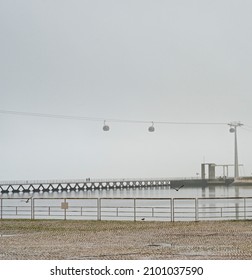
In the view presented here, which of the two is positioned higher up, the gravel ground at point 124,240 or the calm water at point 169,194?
the gravel ground at point 124,240

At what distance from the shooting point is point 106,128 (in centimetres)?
7612

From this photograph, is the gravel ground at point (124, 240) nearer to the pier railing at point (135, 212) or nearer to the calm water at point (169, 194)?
the pier railing at point (135, 212)

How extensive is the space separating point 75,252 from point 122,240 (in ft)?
10.2

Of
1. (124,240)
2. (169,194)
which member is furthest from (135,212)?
(169,194)

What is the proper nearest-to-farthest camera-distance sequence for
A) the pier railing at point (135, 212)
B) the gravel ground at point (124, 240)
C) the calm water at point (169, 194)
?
the gravel ground at point (124, 240) → the pier railing at point (135, 212) → the calm water at point (169, 194)

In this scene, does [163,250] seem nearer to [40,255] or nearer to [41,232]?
[40,255]

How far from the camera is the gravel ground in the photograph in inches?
546

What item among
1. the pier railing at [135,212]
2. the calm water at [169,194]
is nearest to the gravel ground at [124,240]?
the pier railing at [135,212]

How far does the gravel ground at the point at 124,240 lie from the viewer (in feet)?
45.5

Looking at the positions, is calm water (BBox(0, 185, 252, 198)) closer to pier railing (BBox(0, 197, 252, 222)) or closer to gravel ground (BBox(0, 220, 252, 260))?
pier railing (BBox(0, 197, 252, 222))

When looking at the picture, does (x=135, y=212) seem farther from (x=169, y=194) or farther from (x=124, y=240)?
(x=169, y=194)

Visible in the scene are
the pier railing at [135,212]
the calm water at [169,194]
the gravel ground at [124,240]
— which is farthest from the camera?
the calm water at [169,194]

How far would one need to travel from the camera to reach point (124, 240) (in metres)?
17.3

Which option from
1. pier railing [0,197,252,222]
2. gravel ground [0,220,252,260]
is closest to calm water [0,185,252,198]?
pier railing [0,197,252,222]
